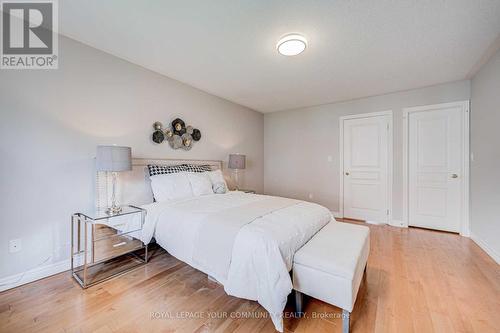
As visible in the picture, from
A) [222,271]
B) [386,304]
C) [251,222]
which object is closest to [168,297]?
[222,271]

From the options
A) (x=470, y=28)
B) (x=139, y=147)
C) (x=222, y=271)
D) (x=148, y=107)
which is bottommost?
(x=222, y=271)

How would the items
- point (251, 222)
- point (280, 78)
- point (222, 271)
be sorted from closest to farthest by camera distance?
point (222, 271), point (251, 222), point (280, 78)

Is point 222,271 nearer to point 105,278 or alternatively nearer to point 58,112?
point 105,278

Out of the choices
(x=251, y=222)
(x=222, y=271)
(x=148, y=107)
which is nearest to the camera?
(x=222, y=271)

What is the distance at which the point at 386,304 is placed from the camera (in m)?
1.64

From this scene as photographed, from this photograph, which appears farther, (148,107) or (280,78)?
(280,78)

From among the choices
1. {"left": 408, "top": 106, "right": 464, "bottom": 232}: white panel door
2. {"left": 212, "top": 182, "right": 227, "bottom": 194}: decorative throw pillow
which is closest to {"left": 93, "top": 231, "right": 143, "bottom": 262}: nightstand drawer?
{"left": 212, "top": 182, "right": 227, "bottom": 194}: decorative throw pillow

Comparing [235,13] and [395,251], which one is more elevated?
[235,13]

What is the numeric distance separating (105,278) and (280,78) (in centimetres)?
322

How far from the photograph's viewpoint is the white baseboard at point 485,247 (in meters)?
2.31

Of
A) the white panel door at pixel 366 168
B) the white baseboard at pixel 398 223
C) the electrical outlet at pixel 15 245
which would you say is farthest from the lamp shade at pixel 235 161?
the white baseboard at pixel 398 223

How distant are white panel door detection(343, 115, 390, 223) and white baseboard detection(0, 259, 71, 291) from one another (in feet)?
14.3

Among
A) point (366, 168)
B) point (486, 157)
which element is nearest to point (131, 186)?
point (366, 168)

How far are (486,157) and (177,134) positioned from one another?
4.11 m
